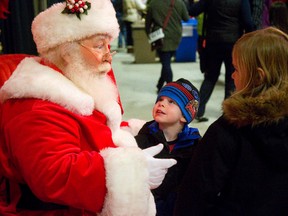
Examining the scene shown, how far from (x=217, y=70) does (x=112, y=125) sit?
330 centimetres

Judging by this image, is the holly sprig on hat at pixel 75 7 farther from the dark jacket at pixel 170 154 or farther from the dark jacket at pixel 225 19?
the dark jacket at pixel 225 19

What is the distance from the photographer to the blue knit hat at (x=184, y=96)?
232 centimetres

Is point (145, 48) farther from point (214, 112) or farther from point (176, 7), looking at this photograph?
point (214, 112)

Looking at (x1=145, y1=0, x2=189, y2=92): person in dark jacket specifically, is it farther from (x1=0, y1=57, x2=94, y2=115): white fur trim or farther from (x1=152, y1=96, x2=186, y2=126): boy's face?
(x1=0, y1=57, x2=94, y2=115): white fur trim

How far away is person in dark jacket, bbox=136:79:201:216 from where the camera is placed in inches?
88.4

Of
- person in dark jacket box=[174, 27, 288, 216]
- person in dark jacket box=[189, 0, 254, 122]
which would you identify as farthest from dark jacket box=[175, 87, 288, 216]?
person in dark jacket box=[189, 0, 254, 122]

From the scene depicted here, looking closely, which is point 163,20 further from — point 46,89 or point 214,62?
point 46,89

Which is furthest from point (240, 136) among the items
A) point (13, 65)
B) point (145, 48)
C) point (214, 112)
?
point (145, 48)

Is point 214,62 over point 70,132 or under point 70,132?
under

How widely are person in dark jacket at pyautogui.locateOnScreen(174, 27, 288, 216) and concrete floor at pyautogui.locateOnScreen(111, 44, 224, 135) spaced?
3039 mm

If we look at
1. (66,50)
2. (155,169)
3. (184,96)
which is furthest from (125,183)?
(184,96)

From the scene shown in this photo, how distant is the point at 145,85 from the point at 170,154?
5.01 metres

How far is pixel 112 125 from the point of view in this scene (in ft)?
6.20

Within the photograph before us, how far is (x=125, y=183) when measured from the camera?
159 centimetres
